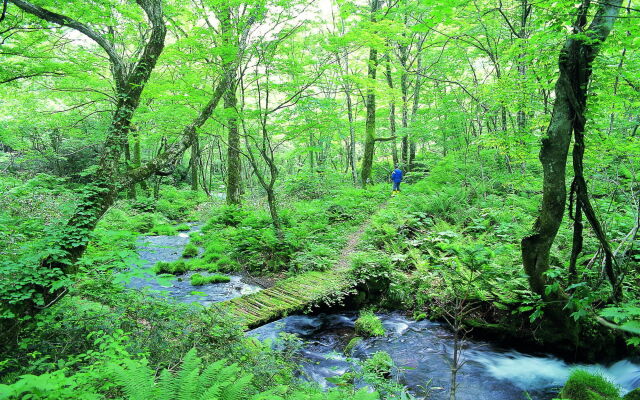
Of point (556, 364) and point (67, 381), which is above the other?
point (67, 381)

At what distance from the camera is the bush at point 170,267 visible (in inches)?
350

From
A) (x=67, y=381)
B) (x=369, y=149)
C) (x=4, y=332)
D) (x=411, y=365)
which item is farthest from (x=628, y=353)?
(x=369, y=149)

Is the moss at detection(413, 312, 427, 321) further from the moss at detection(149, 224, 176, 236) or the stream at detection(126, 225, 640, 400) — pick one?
the moss at detection(149, 224, 176, 236)

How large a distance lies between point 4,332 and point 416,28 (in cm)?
863

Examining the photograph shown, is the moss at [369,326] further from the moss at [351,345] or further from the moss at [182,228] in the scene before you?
the moss at [182,228]

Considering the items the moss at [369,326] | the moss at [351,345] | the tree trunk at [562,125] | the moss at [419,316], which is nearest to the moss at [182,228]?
the moss at [369,326]

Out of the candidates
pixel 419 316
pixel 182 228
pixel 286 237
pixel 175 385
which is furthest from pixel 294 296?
pixel 182 228

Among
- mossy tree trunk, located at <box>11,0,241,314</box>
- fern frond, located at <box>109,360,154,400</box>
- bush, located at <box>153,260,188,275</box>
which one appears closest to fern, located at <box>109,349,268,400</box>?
fern frond, located at <box>109,360,154,400</box>

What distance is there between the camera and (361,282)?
25.0 feet

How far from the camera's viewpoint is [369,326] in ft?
21.5

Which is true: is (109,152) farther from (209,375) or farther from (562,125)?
(562,125)

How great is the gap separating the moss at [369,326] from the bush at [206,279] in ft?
12.9

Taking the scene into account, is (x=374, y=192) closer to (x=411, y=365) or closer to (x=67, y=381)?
(x=411, y=365)

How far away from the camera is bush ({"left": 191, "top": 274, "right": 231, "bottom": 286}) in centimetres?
840
